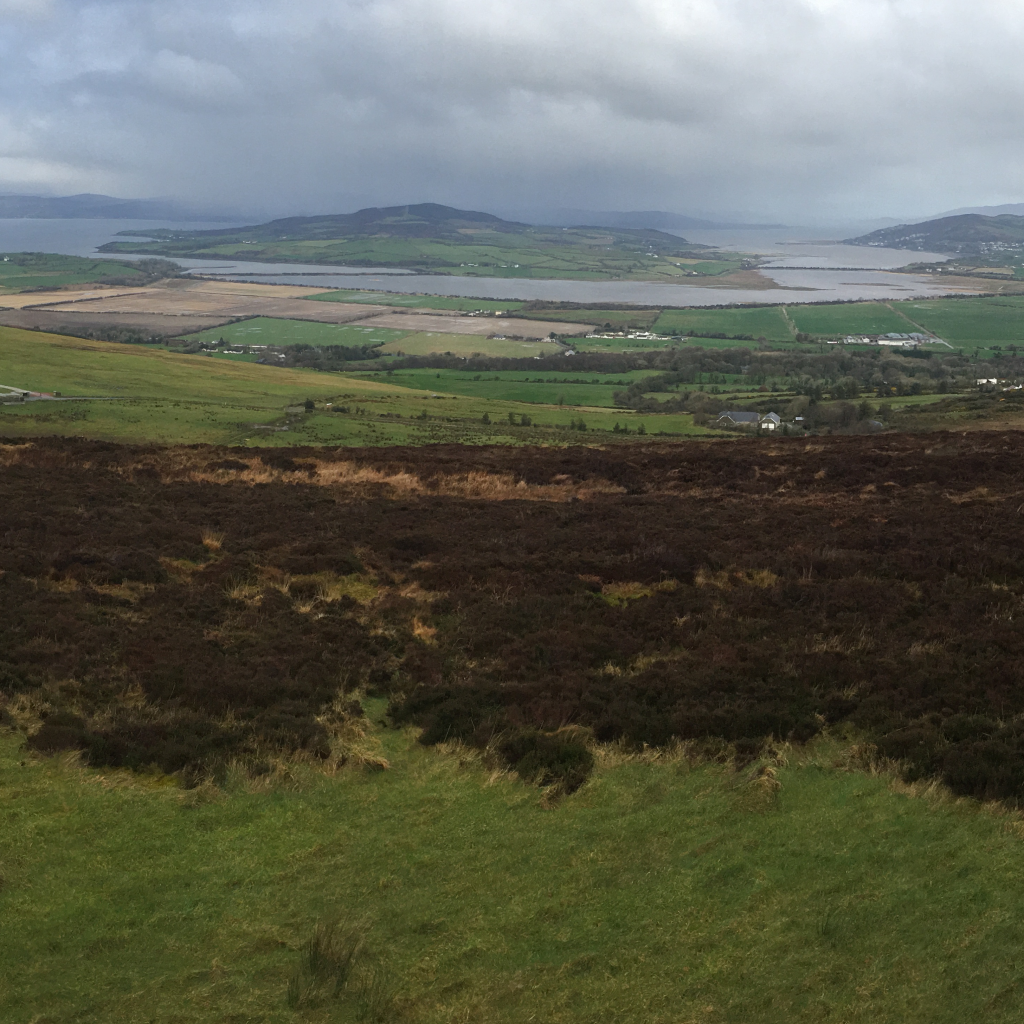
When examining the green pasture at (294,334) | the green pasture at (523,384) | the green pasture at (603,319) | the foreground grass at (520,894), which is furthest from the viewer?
the green pasture at (603,319)

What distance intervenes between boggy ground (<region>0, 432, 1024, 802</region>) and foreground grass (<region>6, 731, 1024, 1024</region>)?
3.14ft

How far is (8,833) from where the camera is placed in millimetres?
10359

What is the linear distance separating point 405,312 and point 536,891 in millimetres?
191934

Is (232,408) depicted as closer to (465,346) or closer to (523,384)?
(523,384)

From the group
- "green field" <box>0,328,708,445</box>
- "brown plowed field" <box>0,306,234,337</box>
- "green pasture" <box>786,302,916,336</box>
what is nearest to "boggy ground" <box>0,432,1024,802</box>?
"green field" <box>0,328,708,445</box>

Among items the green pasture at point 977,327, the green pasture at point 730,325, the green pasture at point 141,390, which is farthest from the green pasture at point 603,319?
the green pasture at point 141,390

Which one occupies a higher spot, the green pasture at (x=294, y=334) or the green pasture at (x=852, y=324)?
the green pasture at (x=852, y=324)

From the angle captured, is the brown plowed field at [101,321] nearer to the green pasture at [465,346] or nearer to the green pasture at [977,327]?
the green pasture at [465,346]

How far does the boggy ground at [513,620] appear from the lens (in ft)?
42.7

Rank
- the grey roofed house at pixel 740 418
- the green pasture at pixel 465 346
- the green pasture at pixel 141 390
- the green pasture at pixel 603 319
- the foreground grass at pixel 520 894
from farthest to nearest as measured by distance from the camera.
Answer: the green pasture at pixel 603 319, the green pasture at pixel 465 346, the grey roofed house at pixel 740 418, the green pasture at pixel 141 390, the foreground grass at pixel 520 894

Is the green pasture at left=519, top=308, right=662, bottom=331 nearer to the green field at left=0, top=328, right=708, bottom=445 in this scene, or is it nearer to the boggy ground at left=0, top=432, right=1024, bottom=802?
the green field at left=0, top=328, right=708, bottom=445

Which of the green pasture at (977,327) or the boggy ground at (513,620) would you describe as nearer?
the boggy ground at (513,620)

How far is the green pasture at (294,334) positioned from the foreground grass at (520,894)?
454 feet

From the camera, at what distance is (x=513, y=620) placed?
679 inches
